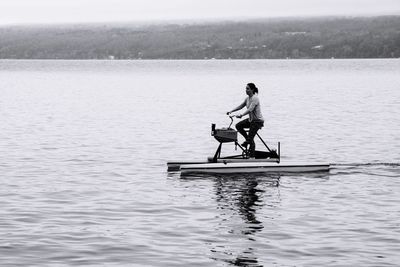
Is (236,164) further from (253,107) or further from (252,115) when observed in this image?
(253,107)

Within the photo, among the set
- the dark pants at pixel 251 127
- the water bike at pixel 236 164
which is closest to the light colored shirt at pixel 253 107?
the dark pants at pixel 251 127

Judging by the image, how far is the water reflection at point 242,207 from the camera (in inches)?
613

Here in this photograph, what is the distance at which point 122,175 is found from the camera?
25828 millimetres

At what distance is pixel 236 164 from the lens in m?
25.0

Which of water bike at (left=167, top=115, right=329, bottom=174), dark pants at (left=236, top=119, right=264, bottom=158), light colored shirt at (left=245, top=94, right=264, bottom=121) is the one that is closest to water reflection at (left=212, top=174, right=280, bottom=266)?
water bike at (left=167, top=115, right=329, bottom=174)

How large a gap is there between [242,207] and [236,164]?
4889 mm

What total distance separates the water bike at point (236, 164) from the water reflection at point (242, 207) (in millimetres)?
308

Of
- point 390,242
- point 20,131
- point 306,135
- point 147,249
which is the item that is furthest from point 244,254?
point 20,131

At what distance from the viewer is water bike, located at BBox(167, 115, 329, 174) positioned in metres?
24.4

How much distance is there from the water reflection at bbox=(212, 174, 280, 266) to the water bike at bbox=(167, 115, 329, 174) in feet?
1.01

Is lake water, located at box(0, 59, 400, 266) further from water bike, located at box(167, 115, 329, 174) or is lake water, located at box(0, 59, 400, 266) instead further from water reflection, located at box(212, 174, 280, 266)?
water bike, located at box(167, 115, 329, 174)

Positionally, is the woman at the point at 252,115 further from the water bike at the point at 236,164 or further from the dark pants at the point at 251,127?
the water bike at the point at 236,164

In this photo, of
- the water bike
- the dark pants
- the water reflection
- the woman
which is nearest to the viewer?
the water reflection

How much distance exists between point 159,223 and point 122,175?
789 centimetres
